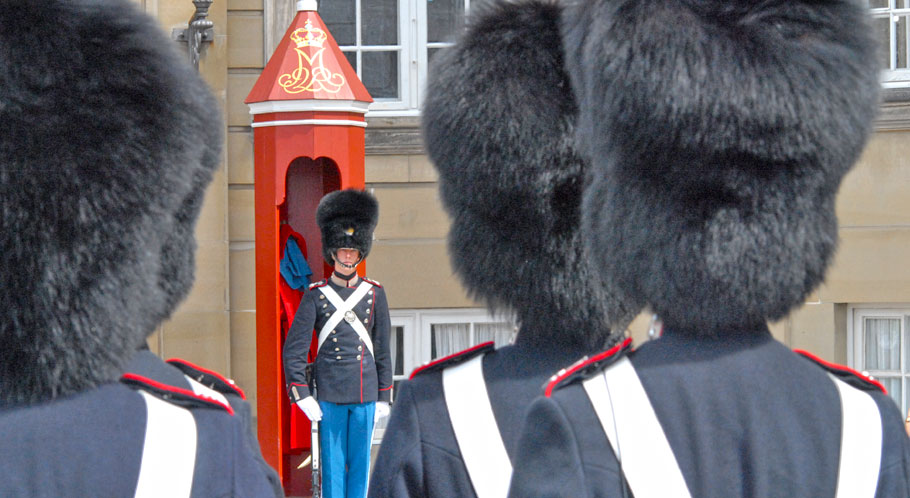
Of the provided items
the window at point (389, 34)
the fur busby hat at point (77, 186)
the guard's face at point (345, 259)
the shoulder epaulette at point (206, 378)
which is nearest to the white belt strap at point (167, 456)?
the fur busby hat at point (77, 186)

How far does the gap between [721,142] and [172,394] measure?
0.84m

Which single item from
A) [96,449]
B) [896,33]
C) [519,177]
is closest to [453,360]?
[519,177]

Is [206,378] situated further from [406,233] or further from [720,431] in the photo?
[406,233]

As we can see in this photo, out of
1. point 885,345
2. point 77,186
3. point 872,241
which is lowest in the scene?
point 885,345

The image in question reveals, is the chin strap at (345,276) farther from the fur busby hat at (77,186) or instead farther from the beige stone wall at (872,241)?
the fur busby hat at (77,186)

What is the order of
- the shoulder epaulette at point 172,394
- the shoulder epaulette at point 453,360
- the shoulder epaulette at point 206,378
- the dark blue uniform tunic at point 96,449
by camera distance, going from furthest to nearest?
the shoulder epaulette at point 453,360
the shoulder epaulette at point 206,378
the shoulder epaulette at point 172,394
the dark blue uniform tunic at point 96,449

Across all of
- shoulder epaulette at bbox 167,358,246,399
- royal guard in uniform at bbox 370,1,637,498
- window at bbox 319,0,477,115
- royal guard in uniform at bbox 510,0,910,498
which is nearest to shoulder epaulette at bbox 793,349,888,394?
royal guard in uniform at bbox 510,0,910,498

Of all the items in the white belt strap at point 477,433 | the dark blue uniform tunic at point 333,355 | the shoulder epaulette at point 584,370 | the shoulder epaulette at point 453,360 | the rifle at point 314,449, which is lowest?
the rifle at point 314,449

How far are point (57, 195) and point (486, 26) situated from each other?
1098 mm

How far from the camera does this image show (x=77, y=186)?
69.3 inches

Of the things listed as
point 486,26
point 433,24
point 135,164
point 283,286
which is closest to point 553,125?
point 486,26

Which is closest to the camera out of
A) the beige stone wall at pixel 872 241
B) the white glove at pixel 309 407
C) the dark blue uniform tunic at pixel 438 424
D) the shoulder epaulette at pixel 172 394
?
the shoulder epaulette at pixel 172 394

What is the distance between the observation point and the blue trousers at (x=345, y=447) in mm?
5566

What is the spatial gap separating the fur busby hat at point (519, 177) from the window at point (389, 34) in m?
4.97
